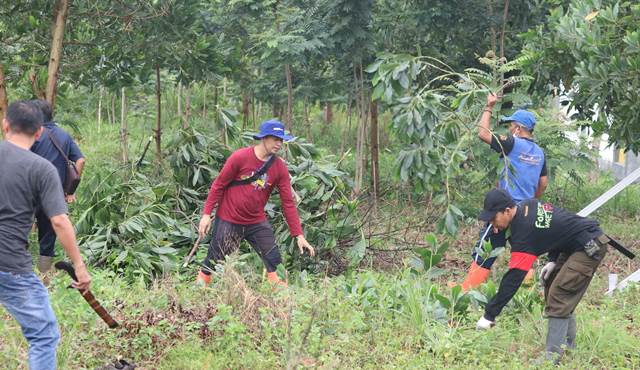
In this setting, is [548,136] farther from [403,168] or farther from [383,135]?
[383,135]

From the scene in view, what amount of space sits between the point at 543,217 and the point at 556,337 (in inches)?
32.8

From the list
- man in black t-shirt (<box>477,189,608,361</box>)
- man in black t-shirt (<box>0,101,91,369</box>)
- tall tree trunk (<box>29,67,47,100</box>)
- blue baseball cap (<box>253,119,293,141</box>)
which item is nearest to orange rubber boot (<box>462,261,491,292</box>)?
man in black t-shirt (<box>477,189,608,361</box>)

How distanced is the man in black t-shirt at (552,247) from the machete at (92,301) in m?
2.46

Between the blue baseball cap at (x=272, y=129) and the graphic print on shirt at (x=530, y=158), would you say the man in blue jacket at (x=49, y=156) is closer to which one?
the blue baseball cap at (x=272, y=129)

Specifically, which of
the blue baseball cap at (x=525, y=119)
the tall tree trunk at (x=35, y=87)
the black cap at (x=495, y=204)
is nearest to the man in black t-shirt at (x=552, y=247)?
the black cap at (x=495, y=204)

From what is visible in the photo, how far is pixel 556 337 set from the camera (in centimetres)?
593

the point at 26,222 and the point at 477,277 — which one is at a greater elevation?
the point at 26,222

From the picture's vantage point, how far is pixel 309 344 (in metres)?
5.76

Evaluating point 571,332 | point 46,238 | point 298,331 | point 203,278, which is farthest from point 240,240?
point 571,332

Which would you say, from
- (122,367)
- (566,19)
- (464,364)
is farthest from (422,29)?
(122,367)

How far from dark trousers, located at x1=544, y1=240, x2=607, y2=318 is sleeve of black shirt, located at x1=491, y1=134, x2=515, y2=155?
6.06 ft

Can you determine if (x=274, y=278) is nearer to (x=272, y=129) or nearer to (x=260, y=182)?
(x=260, y=182)

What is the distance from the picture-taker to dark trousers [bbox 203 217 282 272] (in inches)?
285

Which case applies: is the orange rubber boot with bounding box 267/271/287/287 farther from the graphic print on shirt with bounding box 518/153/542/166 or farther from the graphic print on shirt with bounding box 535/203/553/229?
the graphic print on shirt with bounding box 518/153/542/166
